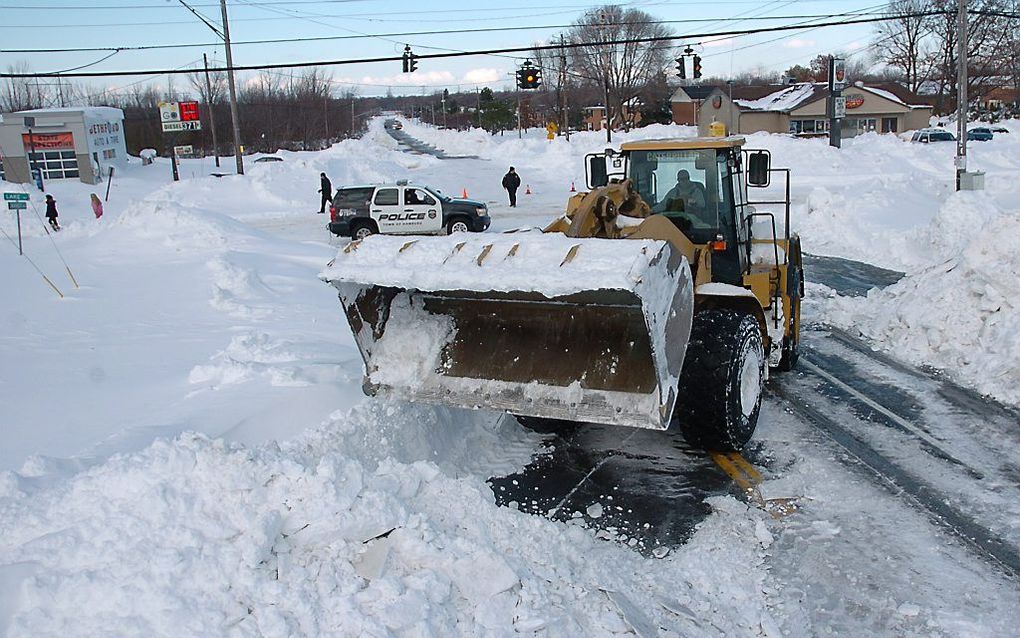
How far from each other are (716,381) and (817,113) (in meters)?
60.5

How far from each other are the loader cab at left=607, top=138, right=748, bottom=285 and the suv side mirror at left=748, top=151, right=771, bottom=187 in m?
0.16

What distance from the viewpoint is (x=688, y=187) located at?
8.41m

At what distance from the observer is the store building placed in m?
42.0

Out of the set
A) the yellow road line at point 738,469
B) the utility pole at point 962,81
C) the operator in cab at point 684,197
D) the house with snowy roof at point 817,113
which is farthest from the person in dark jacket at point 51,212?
the house with snowy roof at point 817,113

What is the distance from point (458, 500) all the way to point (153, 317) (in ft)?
27.3

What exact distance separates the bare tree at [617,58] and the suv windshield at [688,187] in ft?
188

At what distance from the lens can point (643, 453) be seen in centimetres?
758

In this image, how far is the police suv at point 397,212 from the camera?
2394 cm

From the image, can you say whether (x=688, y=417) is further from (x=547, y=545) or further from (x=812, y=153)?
(x=812, y=153)

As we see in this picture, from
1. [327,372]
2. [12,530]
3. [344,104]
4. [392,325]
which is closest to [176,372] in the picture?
[327,372]

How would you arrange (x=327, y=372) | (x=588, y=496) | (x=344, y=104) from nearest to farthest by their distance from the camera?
(x=588, y=496) < (x=327, y=372) < (x=344, y=104)

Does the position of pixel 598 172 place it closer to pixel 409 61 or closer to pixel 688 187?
pixel 688 187

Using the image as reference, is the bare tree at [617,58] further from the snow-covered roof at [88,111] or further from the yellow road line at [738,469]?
the yellow road line at [738,469]

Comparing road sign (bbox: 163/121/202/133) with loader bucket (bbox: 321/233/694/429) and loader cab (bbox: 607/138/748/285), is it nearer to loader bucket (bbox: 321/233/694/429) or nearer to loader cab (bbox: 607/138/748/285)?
loader cab (bbox: 607/138/748/285)
